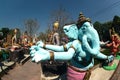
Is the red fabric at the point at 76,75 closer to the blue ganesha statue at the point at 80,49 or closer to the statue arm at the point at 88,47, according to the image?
the blue ganesha statue at the point at 80,49

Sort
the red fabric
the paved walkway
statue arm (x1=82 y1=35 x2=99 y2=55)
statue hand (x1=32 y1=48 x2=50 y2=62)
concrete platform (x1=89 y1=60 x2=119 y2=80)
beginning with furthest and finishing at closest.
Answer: the paved walkway → concrete platform (x1=89 y1=60 x2=119 y2=80) → the red fabric → statue arm (x1=82 y1=35 x2=99 y2=55) → statue hand (x1=32 y1=48 x2=50 y2=62)

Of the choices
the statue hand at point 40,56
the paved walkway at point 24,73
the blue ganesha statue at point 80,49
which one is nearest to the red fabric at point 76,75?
the blue ganesha statue at point 80,49

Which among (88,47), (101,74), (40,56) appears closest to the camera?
(40,56)

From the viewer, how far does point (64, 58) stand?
17.4 ft

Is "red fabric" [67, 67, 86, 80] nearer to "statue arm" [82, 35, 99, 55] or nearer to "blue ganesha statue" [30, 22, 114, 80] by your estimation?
"blue ganesha statue" [30, 22, 114, 80]

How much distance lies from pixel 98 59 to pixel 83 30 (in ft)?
3.10

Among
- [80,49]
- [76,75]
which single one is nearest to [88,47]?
[80,49]

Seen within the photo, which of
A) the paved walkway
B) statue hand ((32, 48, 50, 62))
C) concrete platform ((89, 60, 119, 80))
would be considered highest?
statue hand ((32, 48, 50, 62))

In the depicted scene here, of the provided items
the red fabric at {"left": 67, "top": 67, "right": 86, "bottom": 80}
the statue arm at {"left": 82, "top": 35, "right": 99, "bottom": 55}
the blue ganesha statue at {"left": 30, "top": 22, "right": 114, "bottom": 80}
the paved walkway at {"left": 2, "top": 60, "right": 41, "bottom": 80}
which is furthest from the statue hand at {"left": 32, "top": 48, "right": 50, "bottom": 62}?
the paved walkway at {"left": 2, "top": 60, "right": 41, "bottom": 80}

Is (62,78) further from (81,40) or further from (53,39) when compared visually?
(53,39)

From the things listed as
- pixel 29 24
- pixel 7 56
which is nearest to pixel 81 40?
pixel 7 56

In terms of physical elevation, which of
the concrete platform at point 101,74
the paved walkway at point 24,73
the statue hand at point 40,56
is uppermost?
the statue hand at point 40,56

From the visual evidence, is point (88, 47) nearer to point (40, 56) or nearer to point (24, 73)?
point (40, 56)

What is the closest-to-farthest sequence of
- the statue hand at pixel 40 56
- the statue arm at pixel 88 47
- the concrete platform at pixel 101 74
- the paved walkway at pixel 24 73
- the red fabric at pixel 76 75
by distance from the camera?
the statue hand at pixel 40 56 → the statue arm at pixel 88 47 → the red fabric at pixel 76 75 → the concrete platform at pixel 101 74 → the paved walkway at pixel 24 73
